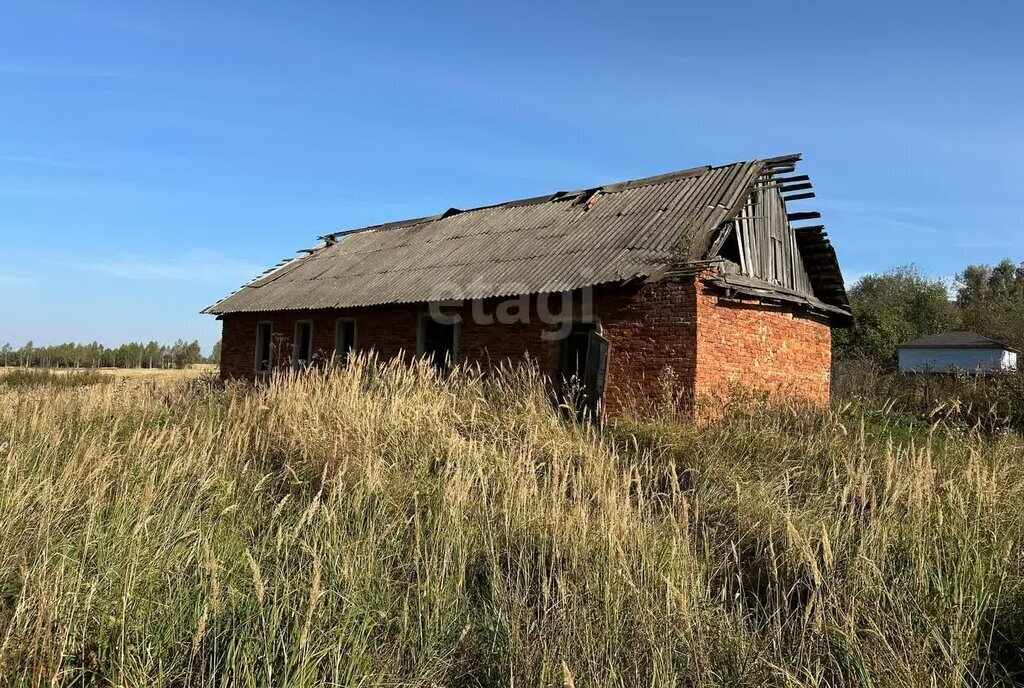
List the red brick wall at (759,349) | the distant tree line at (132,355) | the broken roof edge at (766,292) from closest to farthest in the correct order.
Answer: the red brick wall at (759,349) < the broken roof edge at (766,292) < the distant tree line at (132,355)

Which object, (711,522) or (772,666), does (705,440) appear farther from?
(772,666)

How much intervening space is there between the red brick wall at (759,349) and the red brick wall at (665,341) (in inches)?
0.7

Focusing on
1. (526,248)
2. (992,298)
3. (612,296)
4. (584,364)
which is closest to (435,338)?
(526,248)

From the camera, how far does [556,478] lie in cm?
401

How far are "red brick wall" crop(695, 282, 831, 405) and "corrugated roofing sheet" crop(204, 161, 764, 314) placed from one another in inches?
53.5

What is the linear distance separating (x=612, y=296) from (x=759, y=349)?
327 centimetres

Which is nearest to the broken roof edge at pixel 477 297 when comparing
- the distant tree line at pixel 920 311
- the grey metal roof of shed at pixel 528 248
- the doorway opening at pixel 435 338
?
the grey metal roof of shed at pixel 528 248

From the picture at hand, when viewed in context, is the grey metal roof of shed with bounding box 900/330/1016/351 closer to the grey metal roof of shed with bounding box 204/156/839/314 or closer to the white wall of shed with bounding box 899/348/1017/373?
the white wall of shed with bounding box 899/348/1017/373

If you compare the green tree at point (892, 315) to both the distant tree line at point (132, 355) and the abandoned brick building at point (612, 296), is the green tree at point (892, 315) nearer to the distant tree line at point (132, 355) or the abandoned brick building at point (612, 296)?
the abandoned brick building at point (612, 296)

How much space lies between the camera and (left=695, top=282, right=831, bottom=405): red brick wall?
36.3 feet

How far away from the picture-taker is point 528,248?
14.3 m

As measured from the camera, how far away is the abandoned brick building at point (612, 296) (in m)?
11.2

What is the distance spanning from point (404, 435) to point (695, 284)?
22.3 ft

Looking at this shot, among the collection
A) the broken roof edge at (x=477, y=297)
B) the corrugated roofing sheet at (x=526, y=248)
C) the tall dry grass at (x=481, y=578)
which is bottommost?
the tall dry grass at (x=481, y=578)
